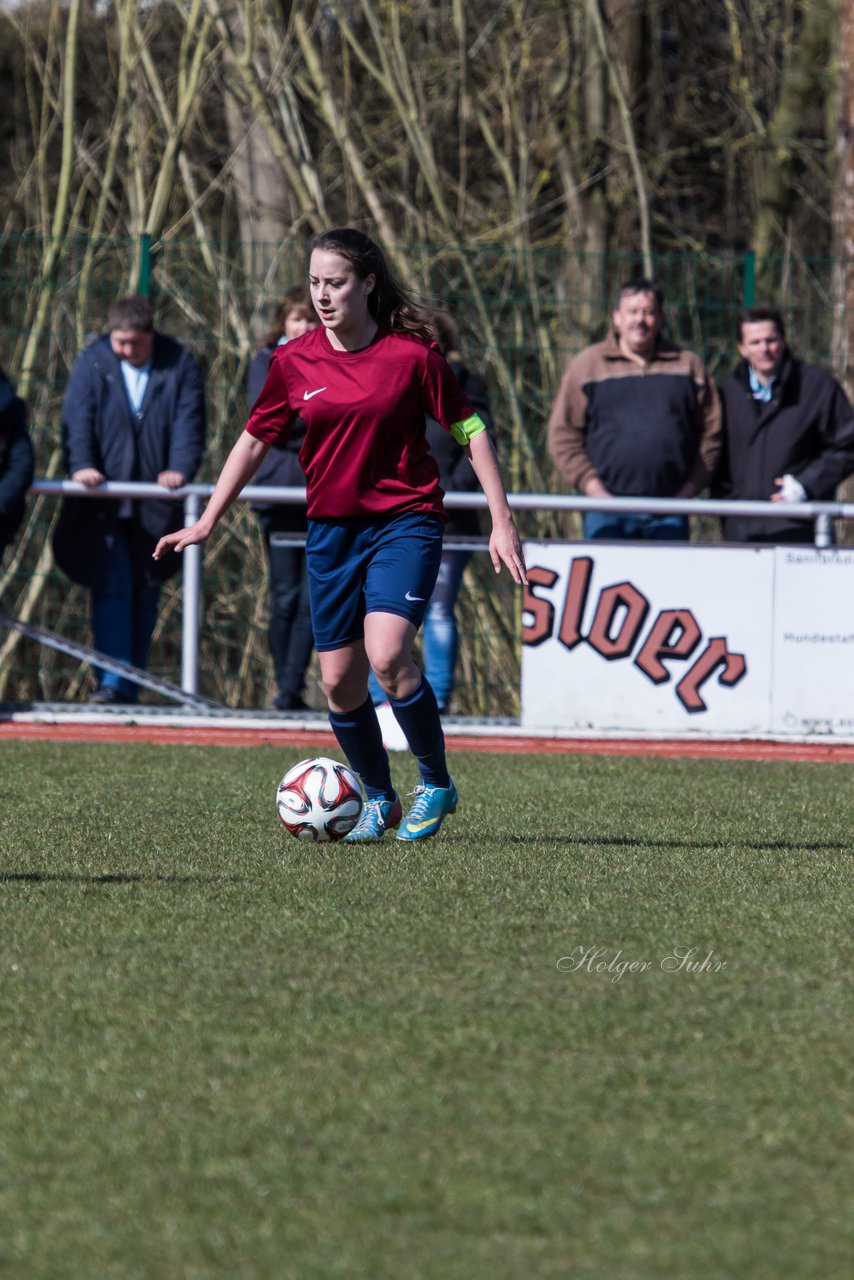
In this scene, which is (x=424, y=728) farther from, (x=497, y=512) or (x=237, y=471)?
(x=237, y=471)

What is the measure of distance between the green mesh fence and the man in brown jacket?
1233 millimetres

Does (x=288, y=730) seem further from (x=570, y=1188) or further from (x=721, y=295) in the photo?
(x=570, y=1188)

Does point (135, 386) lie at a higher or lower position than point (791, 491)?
higher

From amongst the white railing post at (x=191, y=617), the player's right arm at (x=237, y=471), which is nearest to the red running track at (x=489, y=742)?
the white railing post at (x=191, y=617)

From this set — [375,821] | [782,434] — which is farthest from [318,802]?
[782,434]

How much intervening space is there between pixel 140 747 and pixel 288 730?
98 centimetres

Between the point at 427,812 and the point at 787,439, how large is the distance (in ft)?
13.5

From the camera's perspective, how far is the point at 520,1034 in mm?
3852

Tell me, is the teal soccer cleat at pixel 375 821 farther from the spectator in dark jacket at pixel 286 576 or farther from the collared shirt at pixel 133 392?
the collared shirt at pixel 133 392

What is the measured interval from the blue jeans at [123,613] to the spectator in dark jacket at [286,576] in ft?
2.22

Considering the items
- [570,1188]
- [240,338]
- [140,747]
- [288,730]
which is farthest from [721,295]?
[570,1188]

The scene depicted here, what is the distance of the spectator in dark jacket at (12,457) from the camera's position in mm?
9375

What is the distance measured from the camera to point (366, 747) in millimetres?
6270
